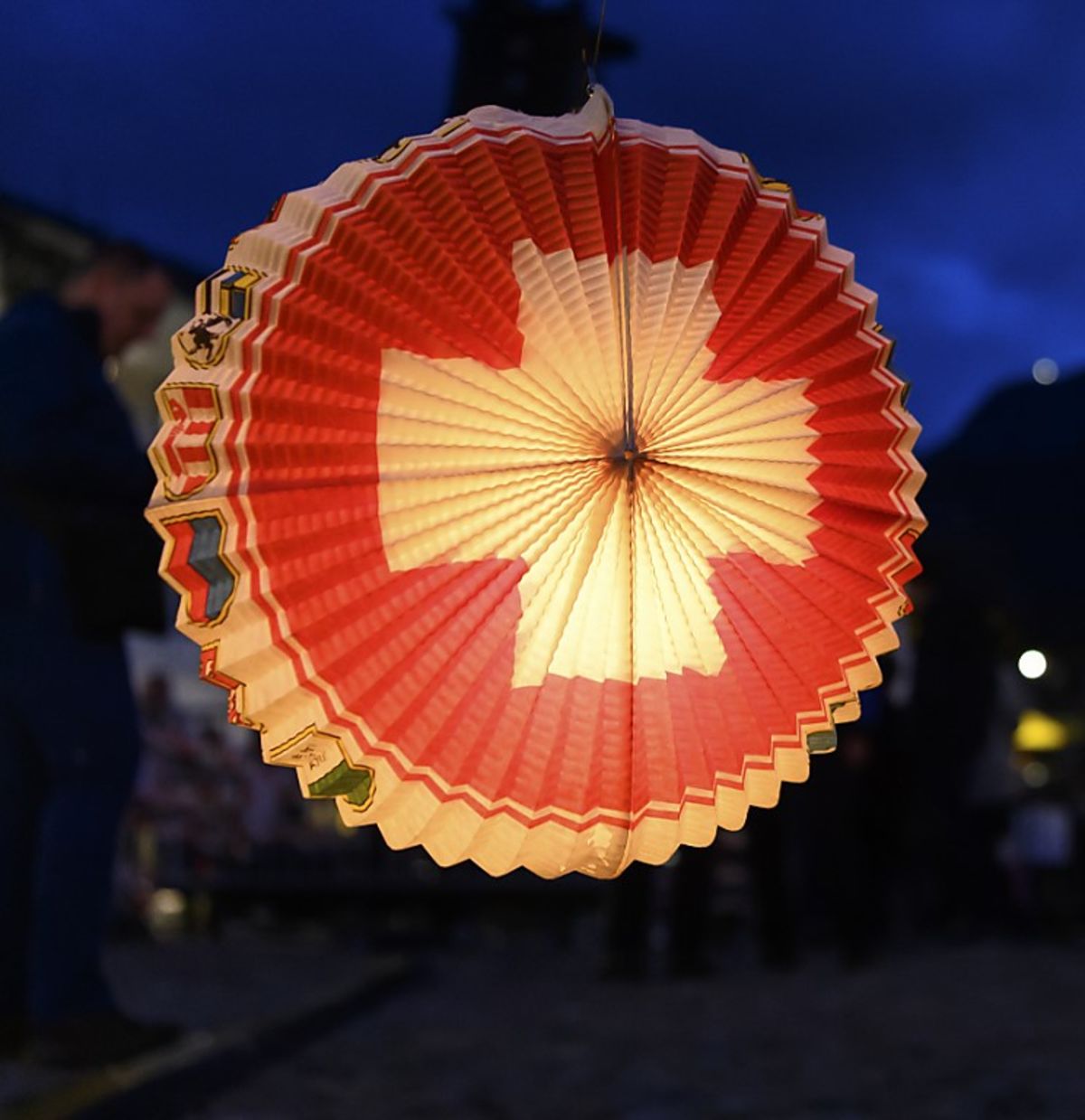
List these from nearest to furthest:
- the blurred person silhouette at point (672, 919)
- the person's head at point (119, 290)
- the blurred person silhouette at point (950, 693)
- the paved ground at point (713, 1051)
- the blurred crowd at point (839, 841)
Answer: the person's head at point (119, 290), the paved ground at point (713, 1051), the blurred person silhouette at point (672, 919), the blurred crowd at point (839, 841), the blurred person silhouette at point (950, 693)

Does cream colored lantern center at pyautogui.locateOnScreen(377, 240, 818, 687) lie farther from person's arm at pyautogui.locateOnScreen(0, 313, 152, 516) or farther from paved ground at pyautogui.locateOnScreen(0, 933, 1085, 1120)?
paved ground at pyautogui.locateOnScreen(0, 933, 1085, 1120)

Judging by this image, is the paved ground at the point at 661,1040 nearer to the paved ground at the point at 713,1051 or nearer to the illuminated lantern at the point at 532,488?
the paved ground at the point at 713,1051

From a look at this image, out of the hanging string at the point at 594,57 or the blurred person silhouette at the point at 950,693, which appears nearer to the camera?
the hanging string at the point at 594,57

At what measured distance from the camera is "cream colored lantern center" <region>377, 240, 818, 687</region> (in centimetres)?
190

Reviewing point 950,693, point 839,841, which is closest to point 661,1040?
point 839,841

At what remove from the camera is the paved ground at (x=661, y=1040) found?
17.6ft

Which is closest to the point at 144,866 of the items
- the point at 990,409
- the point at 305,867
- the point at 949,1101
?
the point at 305,867

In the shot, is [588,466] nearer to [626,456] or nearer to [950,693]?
[626,456]

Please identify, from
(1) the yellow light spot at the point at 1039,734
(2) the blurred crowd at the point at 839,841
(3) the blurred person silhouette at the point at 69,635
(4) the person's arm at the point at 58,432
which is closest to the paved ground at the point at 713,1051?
(2) the blurred crowd at the point at 839,841

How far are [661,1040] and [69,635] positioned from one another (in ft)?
10.8

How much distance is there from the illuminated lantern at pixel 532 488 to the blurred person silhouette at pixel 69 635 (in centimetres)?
265

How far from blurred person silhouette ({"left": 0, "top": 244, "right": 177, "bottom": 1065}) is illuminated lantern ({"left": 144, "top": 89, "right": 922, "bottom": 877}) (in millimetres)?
2646

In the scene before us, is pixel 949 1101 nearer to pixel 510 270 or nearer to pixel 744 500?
pixel 744 500

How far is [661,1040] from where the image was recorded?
6766 mm
